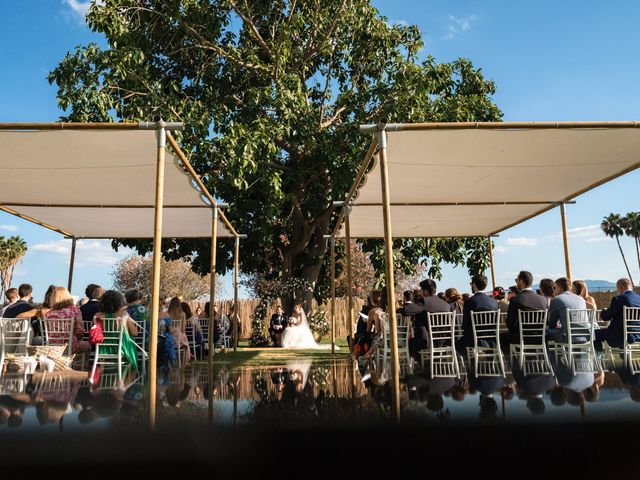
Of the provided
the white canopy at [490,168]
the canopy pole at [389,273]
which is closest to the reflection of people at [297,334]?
the white canopy at [490,168]

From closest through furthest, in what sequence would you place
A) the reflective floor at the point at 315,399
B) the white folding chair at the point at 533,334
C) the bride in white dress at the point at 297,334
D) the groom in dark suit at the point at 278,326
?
the reflective floor at the point at 315,399, the white folding chair at the point at 533,334, the bride in white dress at the point at 297,334, the groom in dark suit at the point at 278,326

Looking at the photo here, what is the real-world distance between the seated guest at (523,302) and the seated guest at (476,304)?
1.08 feet

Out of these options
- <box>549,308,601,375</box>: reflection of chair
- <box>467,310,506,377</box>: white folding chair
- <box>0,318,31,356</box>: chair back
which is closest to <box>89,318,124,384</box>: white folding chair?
<box>0,318,31,356</box>: chair back

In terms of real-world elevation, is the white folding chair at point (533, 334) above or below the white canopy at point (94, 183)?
below

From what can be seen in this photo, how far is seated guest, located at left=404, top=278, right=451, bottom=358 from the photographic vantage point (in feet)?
22.7

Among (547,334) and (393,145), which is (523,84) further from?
(547,334)

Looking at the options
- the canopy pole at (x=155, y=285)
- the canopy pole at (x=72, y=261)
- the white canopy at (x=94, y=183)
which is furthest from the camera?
the canopy pole at (x=72, y=261)

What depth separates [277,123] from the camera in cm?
1268

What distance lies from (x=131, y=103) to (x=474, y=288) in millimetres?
8967

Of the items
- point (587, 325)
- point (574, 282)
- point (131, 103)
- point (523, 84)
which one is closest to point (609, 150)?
point (523, 84)

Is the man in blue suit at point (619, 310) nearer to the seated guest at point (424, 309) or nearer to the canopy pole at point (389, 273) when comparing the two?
the seated guest at point (424, 309)

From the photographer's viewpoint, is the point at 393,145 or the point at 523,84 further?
the point at 523,84

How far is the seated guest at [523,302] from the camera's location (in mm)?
6961

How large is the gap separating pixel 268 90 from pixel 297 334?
610 cm
